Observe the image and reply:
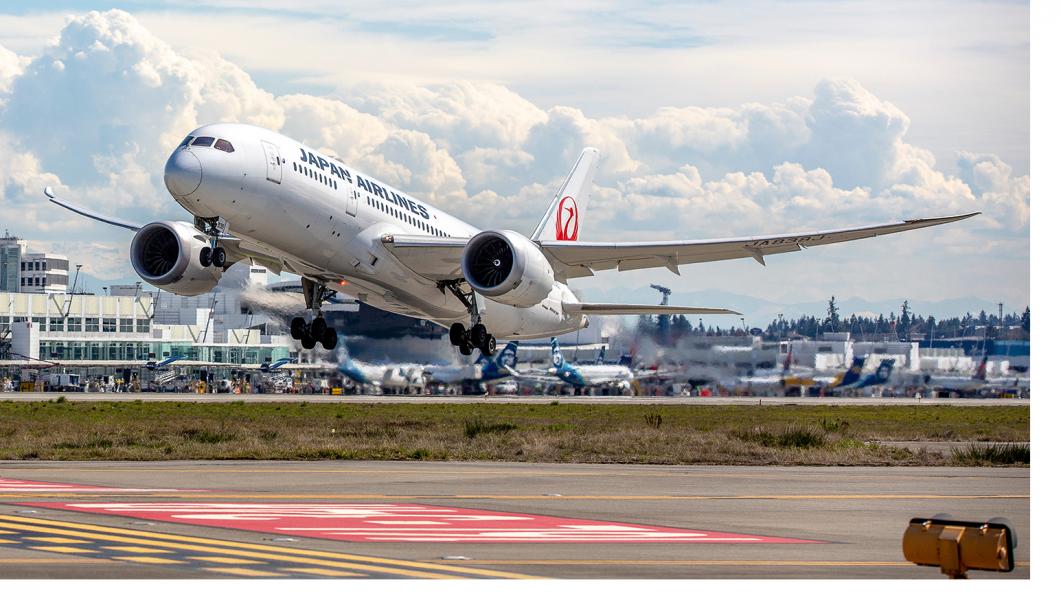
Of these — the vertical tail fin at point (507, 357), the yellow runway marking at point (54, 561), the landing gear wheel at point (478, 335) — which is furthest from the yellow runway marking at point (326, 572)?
the vertical tail fin at point (507, 357)

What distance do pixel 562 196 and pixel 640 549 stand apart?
43311 mm

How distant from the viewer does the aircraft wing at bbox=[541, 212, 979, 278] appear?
4416 cm

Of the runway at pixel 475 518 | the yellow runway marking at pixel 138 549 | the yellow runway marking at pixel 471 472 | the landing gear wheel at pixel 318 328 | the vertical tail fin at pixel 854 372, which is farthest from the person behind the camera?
the vertical tail fin at pixel 854 372

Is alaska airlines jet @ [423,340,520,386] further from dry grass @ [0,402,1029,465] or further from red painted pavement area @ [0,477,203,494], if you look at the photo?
red painted pavement area @ [0,477,203,494]

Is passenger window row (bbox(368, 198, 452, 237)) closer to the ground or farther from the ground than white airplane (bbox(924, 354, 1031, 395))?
farther from the ground

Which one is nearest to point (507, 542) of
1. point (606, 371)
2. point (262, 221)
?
point (262, 221)

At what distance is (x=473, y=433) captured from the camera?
168 ft

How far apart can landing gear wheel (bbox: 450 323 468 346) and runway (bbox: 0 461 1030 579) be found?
36.3ft

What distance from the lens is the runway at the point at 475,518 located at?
19359 millimetres

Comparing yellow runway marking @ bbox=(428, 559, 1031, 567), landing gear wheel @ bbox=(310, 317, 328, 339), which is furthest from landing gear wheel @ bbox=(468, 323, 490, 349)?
yellow runway marking @ bbox=(428, 559, 1031, 567)

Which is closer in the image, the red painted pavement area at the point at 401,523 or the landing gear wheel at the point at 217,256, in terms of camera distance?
the red painted pavement area at the point at 401,523

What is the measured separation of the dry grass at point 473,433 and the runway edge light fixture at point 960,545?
1001 inches

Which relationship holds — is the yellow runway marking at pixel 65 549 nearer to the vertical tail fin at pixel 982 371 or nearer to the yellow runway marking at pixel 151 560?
the yellow runway marking at pixel 151 560

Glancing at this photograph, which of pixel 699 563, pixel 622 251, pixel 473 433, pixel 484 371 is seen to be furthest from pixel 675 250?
pixel 484 371
